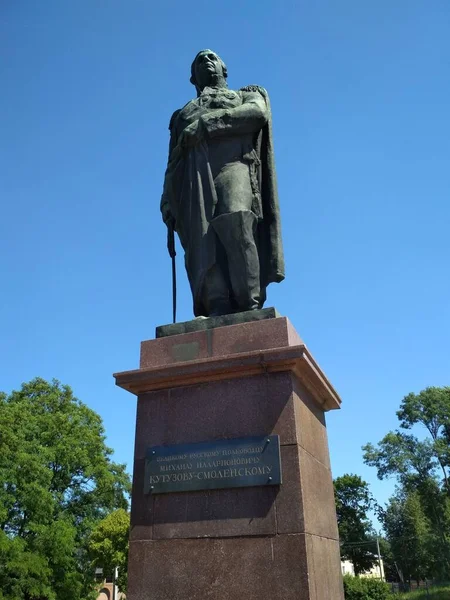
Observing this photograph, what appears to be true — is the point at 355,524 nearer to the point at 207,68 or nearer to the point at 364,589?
the point at 364,589

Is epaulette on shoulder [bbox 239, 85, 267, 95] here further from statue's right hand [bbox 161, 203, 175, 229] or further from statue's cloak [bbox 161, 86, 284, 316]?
statue's right hand [bbox 161, 203, 175, 229]

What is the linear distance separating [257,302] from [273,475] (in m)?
2.08

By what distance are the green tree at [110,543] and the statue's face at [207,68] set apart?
29839mm

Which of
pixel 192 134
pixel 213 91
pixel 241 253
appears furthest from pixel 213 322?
pixel 213 91

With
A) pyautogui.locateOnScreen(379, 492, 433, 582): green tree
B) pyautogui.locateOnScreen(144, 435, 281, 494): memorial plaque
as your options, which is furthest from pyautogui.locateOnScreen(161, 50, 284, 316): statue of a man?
pyautogui.locateOnScreen(379, 492, 433, 582): green tree

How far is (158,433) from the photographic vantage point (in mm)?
5277

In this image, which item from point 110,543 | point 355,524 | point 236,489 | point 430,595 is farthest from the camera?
point 355,524

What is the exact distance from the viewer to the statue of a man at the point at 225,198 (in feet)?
20.4

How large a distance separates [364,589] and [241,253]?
28054 mm

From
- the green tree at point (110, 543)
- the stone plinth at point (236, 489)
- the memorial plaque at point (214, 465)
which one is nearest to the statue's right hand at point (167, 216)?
the stone plinth at point (236, 489)

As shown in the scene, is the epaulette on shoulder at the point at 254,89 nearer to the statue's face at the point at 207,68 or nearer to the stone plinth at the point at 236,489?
the statue's face at the point at 207,68

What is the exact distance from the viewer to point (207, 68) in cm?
741

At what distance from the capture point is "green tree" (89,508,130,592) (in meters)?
31.8

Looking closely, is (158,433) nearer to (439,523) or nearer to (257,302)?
(257,302)
